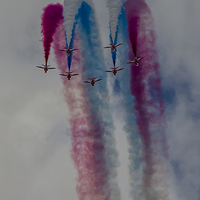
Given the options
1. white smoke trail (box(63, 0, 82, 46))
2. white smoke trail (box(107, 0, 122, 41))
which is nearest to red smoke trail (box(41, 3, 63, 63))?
white smoke trail (box(63, 0, 82, 46))

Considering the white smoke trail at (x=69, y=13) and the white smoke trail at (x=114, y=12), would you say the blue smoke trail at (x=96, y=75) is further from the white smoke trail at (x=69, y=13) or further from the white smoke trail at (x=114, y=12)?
the white smoke trail at (x=114, y=12)

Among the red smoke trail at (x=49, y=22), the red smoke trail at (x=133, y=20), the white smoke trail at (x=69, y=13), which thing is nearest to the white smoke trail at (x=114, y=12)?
the red smoke trail at (x=133, y=20)

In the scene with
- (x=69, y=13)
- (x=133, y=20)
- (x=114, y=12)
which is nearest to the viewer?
(x=114, y=12)

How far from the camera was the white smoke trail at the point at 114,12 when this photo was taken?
69.1 m

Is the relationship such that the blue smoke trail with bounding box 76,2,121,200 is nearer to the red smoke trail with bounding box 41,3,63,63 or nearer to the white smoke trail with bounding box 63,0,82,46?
the white smoke trail with bounding box 63,0,82,46

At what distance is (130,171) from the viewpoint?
7450cm

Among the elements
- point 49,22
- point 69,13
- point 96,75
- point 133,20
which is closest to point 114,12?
point 133,20

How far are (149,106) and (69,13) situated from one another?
713 inches

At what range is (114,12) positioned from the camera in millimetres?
69875

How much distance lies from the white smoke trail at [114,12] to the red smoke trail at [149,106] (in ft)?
14.0

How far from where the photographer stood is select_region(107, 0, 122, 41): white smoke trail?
69062 mm

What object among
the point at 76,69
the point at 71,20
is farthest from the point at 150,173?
the point at 71,20

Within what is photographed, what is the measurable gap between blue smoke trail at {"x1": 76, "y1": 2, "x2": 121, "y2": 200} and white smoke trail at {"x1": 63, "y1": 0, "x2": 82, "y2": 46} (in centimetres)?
143

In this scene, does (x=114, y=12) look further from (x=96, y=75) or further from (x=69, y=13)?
(x=96, y=75)
